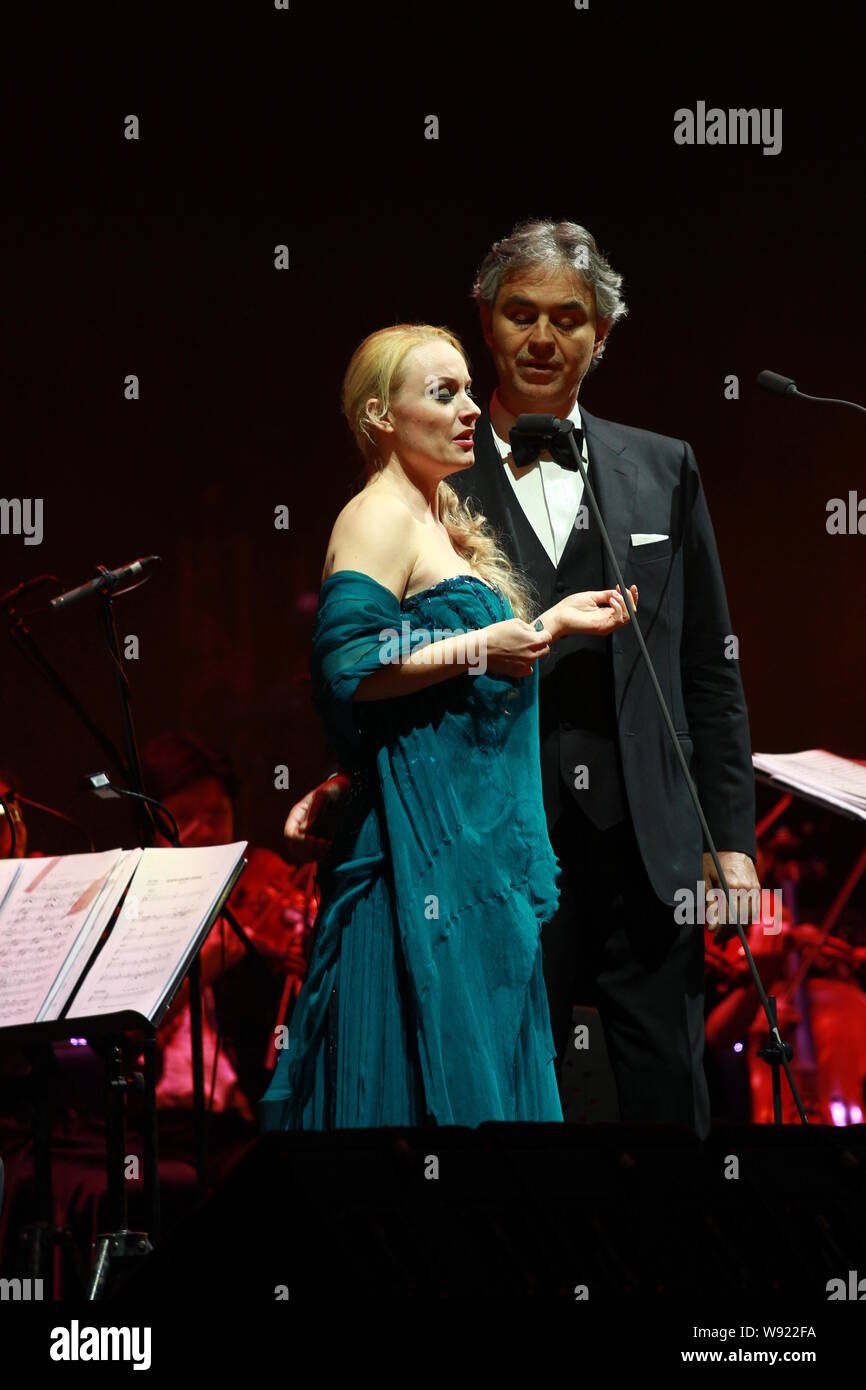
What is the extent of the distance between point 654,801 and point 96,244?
268cm

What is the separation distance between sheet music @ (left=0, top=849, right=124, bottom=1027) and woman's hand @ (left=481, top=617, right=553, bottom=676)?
72 centimetres

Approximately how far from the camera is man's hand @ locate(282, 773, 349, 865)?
256 cm

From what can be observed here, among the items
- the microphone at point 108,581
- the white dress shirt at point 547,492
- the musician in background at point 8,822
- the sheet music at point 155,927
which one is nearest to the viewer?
the sheet music at point 155,927

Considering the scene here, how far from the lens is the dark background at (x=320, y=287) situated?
4.41 meters

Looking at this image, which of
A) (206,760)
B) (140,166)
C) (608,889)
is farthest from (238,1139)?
(140,166)

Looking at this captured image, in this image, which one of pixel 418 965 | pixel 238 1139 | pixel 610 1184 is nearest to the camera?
pixel 610 1184

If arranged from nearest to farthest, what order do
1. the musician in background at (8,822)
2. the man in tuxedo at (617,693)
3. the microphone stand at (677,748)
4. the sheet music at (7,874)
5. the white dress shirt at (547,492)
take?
the microphone stand at (677,748) → the sheet music at (7,874) → the man in tuxedo at (617,693) → the white dress shirt at (547,492) → the musician in background at (8,822)

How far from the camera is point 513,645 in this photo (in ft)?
7.70

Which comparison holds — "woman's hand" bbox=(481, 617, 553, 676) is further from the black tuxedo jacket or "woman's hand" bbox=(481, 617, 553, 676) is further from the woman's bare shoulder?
the black tuxedo jacket

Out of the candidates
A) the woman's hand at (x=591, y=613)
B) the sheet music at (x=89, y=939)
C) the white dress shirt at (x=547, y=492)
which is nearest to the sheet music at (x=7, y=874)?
the sheet music at (x=89, y=939)

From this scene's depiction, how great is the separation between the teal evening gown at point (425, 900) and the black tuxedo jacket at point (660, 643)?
0.35 meters

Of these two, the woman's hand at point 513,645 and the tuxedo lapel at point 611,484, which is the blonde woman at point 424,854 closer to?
the woman's hand at point 513,645

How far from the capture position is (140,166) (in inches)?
178
